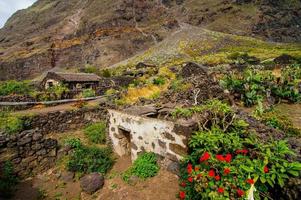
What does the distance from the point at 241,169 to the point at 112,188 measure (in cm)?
424

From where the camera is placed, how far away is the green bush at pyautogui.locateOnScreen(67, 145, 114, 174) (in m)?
7.96

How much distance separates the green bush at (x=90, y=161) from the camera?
313 inches

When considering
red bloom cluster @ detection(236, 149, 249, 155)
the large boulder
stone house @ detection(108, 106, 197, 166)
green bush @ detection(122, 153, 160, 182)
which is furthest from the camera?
the large boulder

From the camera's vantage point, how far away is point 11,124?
10.3 metres

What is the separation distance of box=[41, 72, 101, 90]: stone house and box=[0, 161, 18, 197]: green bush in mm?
15271

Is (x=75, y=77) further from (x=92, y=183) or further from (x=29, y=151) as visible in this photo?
(x=92, y=183)

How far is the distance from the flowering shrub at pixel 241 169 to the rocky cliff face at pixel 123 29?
57.5 m

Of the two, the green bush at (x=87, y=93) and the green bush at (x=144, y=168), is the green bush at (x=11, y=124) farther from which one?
the green bush at (x=87, y=93)

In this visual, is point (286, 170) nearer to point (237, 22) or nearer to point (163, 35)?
point (163, 35)

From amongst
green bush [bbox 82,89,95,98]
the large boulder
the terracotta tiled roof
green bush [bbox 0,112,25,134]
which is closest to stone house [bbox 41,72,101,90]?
the terracotta tiled roof

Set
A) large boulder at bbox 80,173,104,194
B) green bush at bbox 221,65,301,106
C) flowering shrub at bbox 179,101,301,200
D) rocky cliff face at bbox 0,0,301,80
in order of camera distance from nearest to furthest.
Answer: flowering shrub at bbox 179,101,301,200 → large boulder at bbox 80,173,104,194 → green bush at bbox 221,65,301,106 → rocky cliff face at bbox 0,0,301,80

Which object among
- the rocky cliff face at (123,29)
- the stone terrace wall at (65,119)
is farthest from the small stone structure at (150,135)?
the rocky cliff face at (123,29)

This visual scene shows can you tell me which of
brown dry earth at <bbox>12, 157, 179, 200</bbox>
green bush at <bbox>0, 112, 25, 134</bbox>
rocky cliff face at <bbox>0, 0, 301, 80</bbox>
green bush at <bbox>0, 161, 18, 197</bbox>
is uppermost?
rocky cliff face at <bbox>0, 0, 301, 80</bbox>

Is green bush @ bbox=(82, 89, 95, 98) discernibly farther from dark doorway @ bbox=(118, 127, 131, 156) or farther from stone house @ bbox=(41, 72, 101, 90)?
dark doorway @ bbox=(118, 127, 131, 156)
